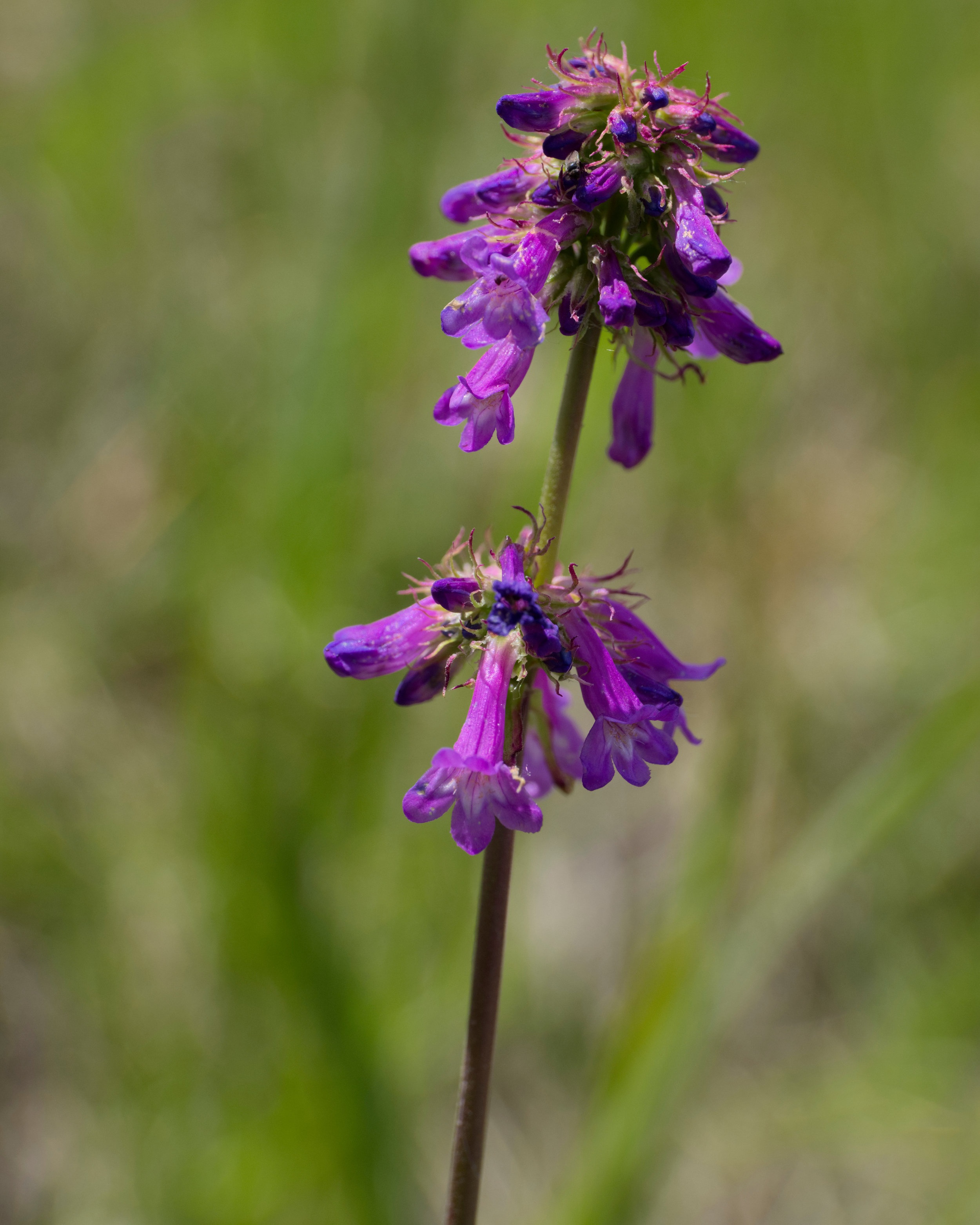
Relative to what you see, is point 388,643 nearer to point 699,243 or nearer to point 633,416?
point 633,416

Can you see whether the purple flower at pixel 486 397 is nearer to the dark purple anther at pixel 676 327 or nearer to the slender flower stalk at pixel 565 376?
the slender flower stalk at pixel 565 376

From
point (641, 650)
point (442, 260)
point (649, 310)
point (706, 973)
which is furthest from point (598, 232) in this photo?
point (706, 973)

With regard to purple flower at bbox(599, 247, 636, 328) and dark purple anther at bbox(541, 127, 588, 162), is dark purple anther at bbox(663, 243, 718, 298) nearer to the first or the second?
purple flower at bbox(599, 247, 636, 328)

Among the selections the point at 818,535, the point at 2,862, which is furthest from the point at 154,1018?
the point at 818,535

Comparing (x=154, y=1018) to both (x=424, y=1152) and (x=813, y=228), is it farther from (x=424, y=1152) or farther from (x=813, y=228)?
(x=813, y=228)

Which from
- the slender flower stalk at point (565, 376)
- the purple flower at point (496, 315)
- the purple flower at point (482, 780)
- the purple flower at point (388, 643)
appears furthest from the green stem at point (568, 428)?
the purple flower at point (388, 643)

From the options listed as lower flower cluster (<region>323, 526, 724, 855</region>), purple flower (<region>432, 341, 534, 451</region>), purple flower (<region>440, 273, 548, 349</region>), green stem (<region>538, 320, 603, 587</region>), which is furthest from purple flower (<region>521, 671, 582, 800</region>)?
purple flower (<region>440, 273, 548, 349</region>)
